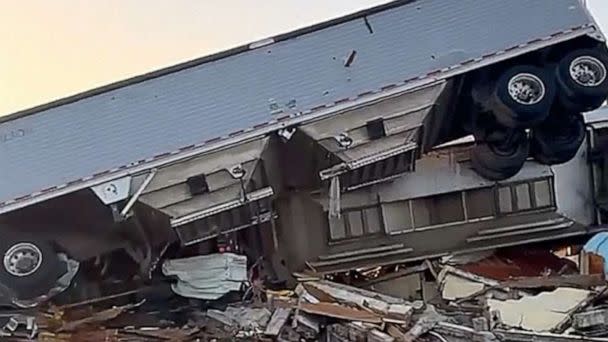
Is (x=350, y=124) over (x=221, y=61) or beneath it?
beneath

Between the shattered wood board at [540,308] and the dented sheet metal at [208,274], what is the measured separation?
188 cm

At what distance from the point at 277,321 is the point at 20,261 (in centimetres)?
182

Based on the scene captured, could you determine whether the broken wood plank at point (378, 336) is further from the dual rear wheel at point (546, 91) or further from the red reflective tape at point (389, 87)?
the dual rear wheel at point (546, 91)

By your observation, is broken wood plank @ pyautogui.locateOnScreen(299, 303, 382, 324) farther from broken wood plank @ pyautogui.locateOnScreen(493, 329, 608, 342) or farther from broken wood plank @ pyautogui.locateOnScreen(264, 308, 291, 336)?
broken wood plank @ pyautogui.locateOnScreen(493, 329, 608, 342)

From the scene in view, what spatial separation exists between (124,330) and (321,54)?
2.38 metres

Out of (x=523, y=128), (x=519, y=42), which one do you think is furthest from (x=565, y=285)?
(x=519, y=42)

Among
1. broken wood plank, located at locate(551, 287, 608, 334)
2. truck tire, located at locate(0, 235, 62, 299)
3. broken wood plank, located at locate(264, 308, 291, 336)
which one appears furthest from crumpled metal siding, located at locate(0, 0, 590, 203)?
broken wood plank, located at locate(551, 287, 608, 334)

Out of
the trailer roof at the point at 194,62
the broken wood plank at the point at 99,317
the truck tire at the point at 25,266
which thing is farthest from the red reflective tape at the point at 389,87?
the truck tire at the point at 25,266

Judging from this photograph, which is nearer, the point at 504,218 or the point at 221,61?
the point at 221,61

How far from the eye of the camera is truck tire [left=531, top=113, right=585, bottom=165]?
281 inches

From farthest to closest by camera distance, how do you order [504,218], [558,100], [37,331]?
1. [504,218]
2. [558,100]
3. [37,331]

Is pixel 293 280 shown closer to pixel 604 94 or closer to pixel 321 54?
pixel 321 54

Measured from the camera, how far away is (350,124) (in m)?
6.41

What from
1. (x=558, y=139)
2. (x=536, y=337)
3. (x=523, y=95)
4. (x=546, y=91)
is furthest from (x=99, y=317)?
(x=558, y=139)
